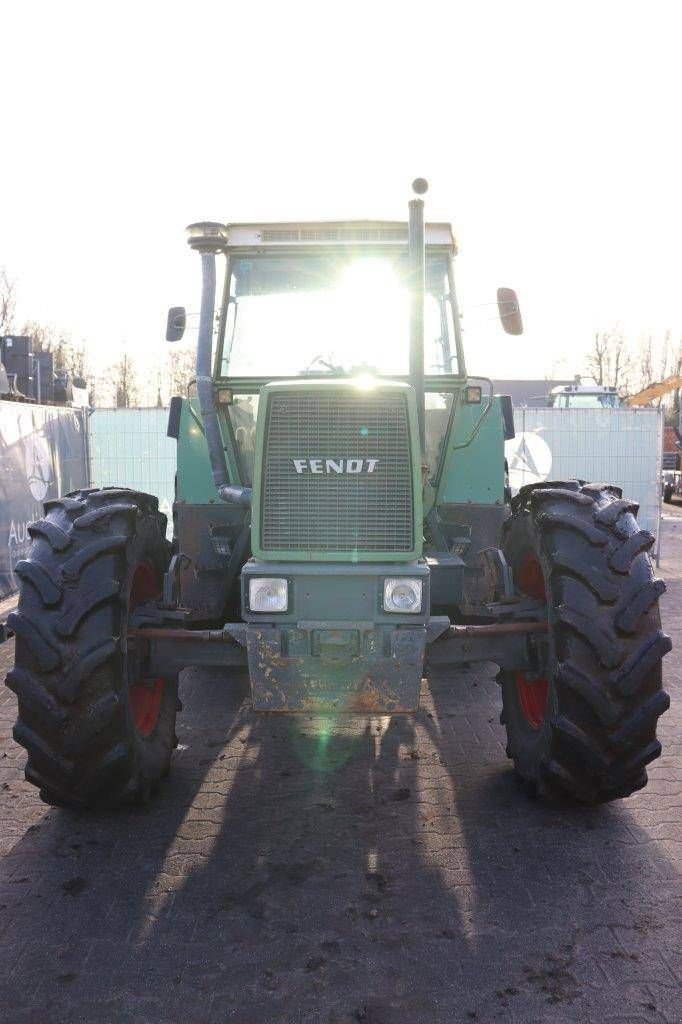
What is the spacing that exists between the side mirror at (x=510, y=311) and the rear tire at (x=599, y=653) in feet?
6.68

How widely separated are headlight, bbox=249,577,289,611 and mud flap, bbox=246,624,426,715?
0.31 ft

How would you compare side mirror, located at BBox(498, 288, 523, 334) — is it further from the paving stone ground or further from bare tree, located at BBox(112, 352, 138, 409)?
bare tree, located at BBox(112, 352, 138, 409)

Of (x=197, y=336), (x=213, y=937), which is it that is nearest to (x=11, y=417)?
(x=197, y=336)

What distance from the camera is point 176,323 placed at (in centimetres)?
574

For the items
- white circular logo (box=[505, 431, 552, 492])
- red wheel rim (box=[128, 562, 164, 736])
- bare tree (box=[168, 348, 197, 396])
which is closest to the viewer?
red wheel rim (box=[128, 562, 164, 736])

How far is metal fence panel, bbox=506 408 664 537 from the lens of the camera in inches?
486

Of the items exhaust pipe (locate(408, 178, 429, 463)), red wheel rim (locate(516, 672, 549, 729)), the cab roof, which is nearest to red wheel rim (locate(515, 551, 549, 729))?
red wheel rim (locate(516, 672, 549, 729))

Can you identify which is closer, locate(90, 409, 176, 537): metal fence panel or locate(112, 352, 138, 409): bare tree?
locate(90, 409, 176, 537): metal fence panel

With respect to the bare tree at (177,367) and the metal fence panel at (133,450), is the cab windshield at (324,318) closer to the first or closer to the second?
the metal fence panel at (133,450)

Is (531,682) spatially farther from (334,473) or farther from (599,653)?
(334,473)

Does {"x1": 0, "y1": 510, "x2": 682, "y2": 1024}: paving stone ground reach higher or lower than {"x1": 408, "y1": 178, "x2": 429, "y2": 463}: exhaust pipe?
lower

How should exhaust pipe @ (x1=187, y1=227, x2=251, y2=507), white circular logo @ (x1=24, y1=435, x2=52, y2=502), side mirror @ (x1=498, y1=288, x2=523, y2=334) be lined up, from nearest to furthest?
exhaust pipe @ (x1=187, y1=227, x2=251, y2=507), side mirror @ (x1=498, y1=288, x2=523, y2=334), white circular logo @ (x1=24, y1=435, x2=52, y2=502)

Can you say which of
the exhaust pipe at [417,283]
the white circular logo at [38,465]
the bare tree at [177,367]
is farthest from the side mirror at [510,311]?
the bare tree at [177,367]

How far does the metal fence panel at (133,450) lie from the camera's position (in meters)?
12.4
